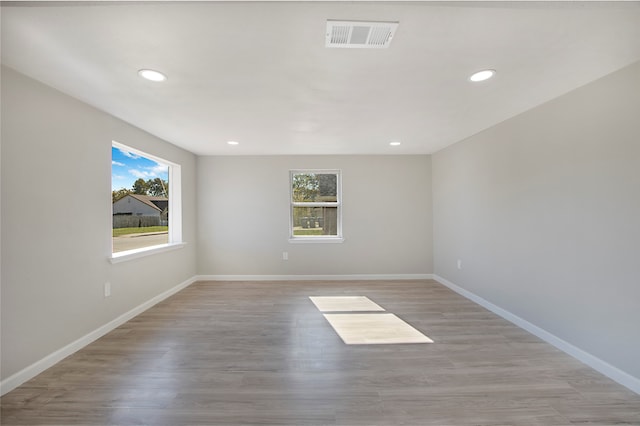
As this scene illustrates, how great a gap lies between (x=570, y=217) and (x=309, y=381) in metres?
2.52

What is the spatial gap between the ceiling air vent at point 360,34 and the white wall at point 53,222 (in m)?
2.22

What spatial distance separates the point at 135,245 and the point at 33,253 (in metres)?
1.40

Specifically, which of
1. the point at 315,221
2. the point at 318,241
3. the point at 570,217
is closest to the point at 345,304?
the point at 318,241

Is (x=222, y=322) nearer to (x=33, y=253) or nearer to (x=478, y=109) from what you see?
(x=33, y=253)

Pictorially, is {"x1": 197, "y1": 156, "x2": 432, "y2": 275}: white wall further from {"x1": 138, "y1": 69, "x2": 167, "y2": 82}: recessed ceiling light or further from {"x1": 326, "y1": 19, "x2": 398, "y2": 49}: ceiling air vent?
{"x1": 326, "y1": 19, "x2": 398, "y2": 49}: ceiling air vent

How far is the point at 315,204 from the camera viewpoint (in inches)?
199

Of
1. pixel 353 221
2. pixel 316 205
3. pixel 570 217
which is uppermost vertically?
pixel 316 205

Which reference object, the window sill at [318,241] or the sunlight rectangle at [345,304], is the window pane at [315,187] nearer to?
the window sill at [318,241]

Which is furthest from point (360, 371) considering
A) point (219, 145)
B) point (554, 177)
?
point (219, 145)

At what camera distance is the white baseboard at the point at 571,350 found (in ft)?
6.35

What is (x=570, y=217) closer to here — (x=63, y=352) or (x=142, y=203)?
(x=63, y=352)

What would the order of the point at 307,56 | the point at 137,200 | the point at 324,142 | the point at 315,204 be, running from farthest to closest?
the point at 315,204, the point at 324,142, the point at 137,200, the point at 307,56

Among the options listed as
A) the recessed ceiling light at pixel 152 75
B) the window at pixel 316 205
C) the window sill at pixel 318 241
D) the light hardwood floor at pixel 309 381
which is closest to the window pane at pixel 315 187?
the window at pixel 316 205

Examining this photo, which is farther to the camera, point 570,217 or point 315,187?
point 315,187
